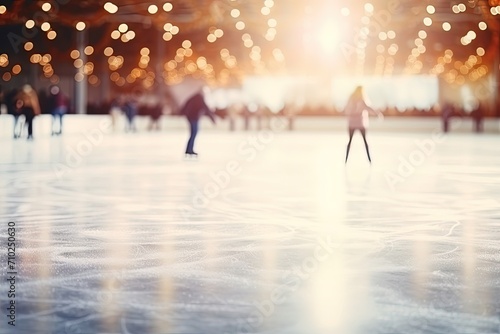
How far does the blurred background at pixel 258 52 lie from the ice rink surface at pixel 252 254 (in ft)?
34.1

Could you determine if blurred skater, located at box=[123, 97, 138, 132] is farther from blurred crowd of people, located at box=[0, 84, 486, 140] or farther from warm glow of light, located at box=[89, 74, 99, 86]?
warm glow of light, located at box=[89, 74, 99, 86]

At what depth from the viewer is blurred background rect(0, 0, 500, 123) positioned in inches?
998

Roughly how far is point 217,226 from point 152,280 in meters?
2.65

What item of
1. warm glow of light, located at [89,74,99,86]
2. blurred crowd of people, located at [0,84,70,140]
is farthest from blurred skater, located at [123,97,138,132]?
warm glow of light, located at [89,74,99,86]

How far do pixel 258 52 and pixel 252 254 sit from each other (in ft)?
140

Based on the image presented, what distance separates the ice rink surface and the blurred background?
10.4 metres

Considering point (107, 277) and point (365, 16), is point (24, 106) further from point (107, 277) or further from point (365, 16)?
point (107, 277)

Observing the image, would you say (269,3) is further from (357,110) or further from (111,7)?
(357,110)

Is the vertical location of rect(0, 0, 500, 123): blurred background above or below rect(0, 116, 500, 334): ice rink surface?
above

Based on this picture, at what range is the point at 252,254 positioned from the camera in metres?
6.18

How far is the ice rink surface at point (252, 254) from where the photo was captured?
418 centimetres

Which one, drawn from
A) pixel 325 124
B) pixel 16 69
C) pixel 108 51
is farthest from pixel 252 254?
pixel 16 69

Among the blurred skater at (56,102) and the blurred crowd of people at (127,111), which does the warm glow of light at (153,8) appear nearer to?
the blurred crowd of people at (127,111)

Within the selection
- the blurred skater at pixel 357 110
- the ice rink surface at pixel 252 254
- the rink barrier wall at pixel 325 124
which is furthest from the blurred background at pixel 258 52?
the ice rink surface at pixel 252 254
